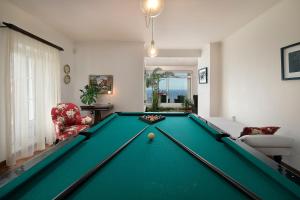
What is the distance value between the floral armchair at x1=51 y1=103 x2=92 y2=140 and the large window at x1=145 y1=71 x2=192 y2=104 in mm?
7132

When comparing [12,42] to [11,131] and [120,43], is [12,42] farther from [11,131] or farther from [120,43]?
[120,43]

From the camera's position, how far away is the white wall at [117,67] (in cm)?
556

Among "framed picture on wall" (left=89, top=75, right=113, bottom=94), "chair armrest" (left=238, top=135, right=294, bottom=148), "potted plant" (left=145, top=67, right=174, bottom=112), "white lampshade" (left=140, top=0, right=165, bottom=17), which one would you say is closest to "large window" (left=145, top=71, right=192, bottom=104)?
"potted plant" (left=145, top=67, right=174, bottom=112)

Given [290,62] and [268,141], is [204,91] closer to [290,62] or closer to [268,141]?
[290,62]

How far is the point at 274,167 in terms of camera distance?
100 centimetres

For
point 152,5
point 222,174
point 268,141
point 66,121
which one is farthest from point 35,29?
point 268,141

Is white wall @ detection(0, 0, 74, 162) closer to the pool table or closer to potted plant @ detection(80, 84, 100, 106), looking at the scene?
potted plant @ detection(80, 84, 100, 106)

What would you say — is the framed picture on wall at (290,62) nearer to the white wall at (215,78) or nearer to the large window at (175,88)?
the white wall at (215,78)

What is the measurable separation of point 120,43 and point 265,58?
374 cm

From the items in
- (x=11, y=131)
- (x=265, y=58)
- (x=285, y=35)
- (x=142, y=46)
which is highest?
(x=142, y=46)

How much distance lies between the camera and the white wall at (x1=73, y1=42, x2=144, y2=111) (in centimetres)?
556

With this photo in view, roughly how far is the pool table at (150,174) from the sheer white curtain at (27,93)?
2215mm

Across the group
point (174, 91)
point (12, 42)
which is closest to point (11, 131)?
point (12, 42)

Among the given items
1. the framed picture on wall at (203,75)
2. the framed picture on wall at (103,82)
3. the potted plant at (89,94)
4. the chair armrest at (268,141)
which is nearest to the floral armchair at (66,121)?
the potted plant at (89,94)
